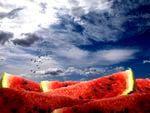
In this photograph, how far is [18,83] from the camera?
6301 mm

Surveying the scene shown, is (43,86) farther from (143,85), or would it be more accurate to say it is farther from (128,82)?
(143,85)

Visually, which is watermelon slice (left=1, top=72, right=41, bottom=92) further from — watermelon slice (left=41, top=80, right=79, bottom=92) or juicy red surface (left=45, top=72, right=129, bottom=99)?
juicy red surface (left=45, top=72, right=129, bottom=99)

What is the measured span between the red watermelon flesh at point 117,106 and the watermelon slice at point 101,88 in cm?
197

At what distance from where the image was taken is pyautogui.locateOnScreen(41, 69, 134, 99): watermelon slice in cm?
525

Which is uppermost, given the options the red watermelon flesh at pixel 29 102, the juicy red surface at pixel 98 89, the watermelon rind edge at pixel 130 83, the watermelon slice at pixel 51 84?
the red watermelon flesh at pixel 29 102

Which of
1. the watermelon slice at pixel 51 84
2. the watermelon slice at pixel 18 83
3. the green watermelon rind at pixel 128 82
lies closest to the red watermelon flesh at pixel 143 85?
the green watermelon rind at pixel 128 82

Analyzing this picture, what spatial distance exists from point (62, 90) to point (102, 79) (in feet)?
2.62

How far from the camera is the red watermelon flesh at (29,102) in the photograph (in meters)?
3.34

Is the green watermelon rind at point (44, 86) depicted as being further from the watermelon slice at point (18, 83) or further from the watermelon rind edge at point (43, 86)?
the watermelon slice at point (18, 83)

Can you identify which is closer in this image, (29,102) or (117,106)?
(117,106)

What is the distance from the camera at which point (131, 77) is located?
5.21 metres

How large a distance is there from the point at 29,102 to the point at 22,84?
2.94 m

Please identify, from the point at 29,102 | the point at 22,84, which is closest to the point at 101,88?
the point at 22,84

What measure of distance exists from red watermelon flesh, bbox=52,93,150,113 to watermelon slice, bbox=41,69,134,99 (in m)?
1.97
